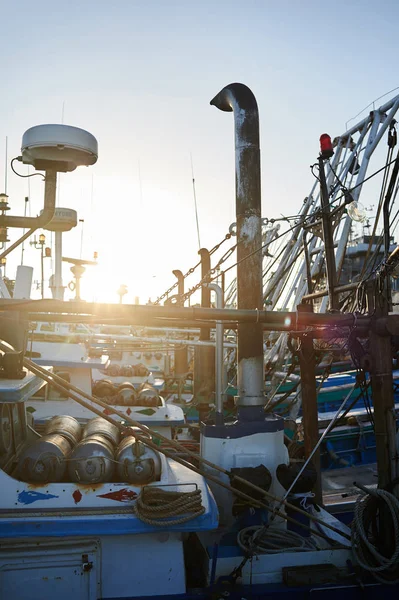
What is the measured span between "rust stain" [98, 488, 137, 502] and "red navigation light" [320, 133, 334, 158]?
16.0 feet

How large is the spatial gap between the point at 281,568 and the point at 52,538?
7.14ft

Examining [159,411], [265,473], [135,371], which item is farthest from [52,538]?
[135,371]

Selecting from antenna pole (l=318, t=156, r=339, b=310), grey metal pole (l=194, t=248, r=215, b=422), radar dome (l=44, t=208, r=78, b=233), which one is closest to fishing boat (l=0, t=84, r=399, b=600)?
antenna pole (l=318, t=156, r=339, b=310)

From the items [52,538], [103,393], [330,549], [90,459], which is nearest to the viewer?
[52,538]

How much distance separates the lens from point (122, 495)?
3998mm

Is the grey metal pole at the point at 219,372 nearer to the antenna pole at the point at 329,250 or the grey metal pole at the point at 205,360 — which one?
the antenna pole at the point at 329,250

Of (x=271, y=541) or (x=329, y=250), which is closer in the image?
(x=271, y=541)

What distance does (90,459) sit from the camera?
13.6 feet

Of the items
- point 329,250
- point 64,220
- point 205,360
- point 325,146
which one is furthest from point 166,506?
point 64,220

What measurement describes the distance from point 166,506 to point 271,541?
1436 mm

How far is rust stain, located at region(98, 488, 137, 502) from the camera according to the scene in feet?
12.9

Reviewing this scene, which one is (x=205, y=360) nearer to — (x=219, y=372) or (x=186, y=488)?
(x=219, y=372)

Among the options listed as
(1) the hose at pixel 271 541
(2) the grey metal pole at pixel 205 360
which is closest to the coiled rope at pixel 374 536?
(1) the hose at pixel 271 541

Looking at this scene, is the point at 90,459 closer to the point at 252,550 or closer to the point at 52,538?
the point at 52,538
